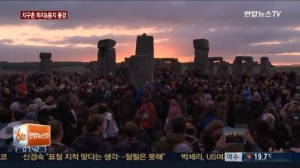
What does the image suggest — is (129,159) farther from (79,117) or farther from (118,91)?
(118,91)

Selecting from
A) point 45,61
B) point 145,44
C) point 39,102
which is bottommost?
point 39,102

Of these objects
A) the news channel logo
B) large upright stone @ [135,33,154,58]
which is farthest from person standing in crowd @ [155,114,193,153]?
large upright stone @ [135,33,154,58]

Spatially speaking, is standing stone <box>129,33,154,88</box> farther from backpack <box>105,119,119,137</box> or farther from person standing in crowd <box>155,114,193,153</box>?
person standing in crowd <box>155,114,193,153</box>

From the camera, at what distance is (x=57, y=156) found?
4262 millimetres

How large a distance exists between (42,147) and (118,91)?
39.2 feet

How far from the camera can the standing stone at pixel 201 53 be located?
3612 cm

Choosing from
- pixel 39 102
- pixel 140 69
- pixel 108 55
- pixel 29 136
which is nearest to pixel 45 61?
pixel 108 55

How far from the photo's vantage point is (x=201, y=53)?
3644 cm

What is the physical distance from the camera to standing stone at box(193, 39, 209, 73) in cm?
3612

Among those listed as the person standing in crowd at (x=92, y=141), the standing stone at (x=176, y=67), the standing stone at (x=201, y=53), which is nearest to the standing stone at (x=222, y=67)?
the standing stone at (x=176, y=67)

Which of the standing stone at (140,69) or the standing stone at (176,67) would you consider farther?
the standing stone at (176,67)

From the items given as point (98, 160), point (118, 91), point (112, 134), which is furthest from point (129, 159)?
point (118, 91)
